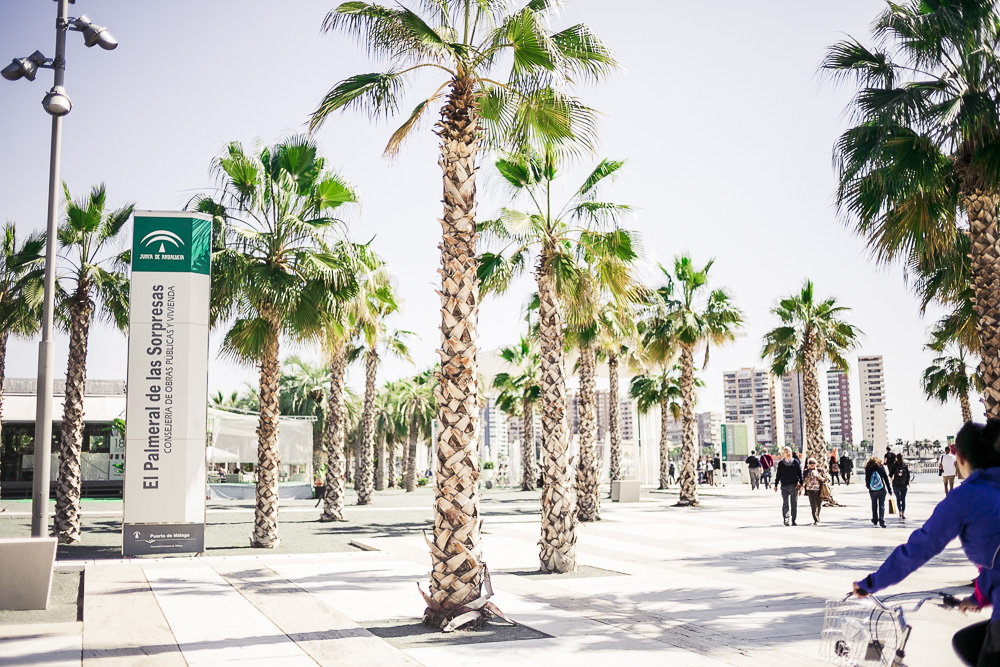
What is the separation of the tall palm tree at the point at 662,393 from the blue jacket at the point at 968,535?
112 feet

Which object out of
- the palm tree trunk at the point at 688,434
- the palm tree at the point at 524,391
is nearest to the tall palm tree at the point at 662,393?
the palm tree at the point at 524,391

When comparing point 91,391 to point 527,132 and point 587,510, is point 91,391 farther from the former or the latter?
point 527,132

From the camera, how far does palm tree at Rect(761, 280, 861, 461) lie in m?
28.4

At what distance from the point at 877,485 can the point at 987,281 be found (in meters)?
9.24

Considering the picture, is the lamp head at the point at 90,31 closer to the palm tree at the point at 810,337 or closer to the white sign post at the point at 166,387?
the white sign post at the point at 166,387

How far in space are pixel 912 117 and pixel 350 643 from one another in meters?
10.1

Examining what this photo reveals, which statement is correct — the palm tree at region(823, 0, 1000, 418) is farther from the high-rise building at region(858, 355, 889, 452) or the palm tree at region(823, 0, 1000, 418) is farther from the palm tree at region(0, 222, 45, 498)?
the high-rise building at region(858, 355, 889, 452)

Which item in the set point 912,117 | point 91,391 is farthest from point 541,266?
point 91,391

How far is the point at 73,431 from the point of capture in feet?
55.7

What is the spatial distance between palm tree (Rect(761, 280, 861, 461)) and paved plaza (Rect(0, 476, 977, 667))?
9704 millimetres

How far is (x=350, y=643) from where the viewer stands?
25.3ft

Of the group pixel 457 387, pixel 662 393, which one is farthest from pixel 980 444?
pixel 662 393

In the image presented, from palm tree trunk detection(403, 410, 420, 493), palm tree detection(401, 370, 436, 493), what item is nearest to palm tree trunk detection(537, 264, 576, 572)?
palm tree trunk detection(403, 410, 420, 493)

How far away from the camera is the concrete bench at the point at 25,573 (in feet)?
30.4
